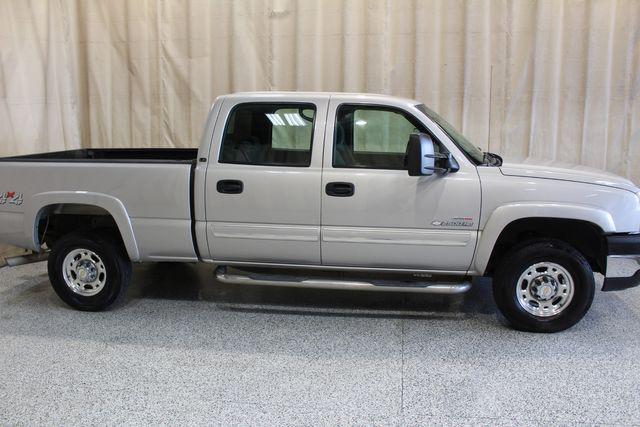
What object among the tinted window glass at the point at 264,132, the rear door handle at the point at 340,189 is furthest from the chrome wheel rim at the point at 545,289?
the tinted window glass at the point at 264,132

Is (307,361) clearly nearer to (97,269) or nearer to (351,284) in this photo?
(351,284)

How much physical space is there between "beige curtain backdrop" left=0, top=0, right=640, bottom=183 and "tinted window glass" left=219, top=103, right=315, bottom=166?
2.64m

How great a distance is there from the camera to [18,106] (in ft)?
23.7

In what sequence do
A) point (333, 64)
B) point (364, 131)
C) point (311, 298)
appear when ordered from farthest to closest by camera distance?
point (333, 64)
point (311, 298)
point (364, 131)

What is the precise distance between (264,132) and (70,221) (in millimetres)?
1926

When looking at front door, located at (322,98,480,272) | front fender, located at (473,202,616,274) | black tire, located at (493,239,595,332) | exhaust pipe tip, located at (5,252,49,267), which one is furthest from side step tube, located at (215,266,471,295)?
exhaust pipe tip, located at (5,252,49,267)

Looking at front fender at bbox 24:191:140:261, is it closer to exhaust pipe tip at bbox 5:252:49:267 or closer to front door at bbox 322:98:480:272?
exhaust pipe tip at bbox 5:252:49:267

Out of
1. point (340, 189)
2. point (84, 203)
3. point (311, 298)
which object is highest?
point (340, 189)

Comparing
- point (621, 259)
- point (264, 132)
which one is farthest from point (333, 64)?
point (621, 259)

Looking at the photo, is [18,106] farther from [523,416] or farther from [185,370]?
[523,416]

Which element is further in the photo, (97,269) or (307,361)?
(97,269)

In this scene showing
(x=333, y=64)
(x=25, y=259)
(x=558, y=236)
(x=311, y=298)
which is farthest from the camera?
(x=333, y=64)

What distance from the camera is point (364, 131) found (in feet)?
16.1

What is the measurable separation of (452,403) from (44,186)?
352 centimetres
